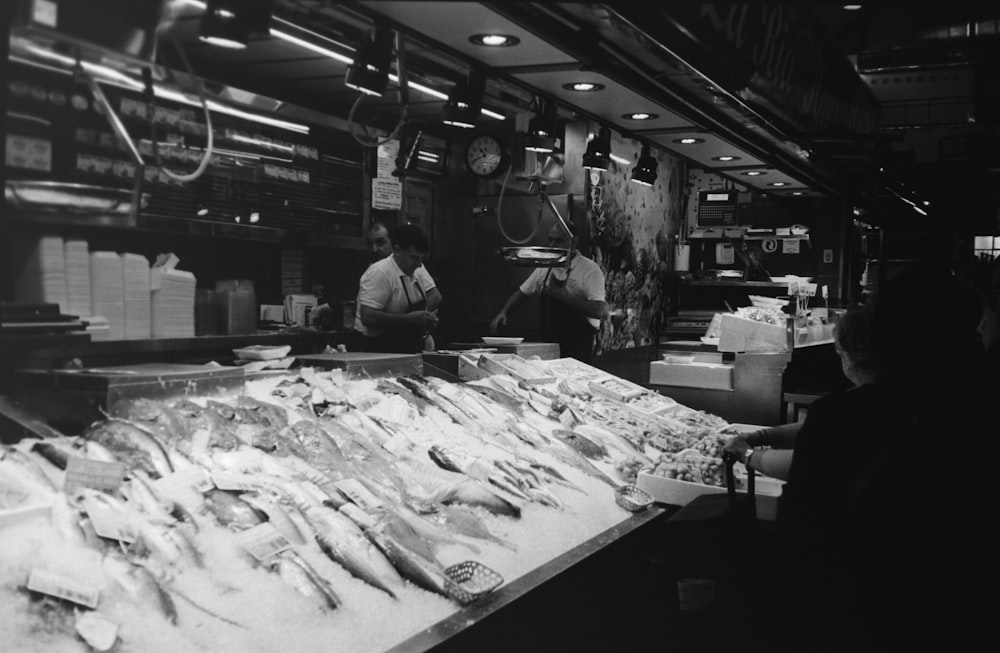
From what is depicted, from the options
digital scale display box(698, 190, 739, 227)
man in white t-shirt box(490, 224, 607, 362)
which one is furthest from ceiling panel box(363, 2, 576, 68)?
digital scale display box(698, 190, 739, 227)

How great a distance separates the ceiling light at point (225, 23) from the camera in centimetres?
193

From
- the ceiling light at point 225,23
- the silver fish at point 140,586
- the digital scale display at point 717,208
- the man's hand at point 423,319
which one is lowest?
the silver fish at point 140,586

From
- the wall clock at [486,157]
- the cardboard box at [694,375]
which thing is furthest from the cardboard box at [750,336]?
the wall clock at [486,157]

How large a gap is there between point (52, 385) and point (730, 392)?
477 cm

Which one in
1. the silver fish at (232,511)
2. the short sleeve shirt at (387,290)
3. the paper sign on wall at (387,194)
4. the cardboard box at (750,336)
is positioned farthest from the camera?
the paper sign on wall at (387,194)

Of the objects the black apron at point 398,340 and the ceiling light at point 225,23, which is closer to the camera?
the ceiling light at point 225,23

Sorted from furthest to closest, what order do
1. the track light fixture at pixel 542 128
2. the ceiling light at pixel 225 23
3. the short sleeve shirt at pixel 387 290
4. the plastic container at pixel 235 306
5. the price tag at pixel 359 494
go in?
the short sleeve shirt at pixel 387 290 → the plastic container at pixel 235 306 → the track light fixture at pixel 542 128 → the price tag at pixel 359 494 → the ceiling light at pixel 225 23

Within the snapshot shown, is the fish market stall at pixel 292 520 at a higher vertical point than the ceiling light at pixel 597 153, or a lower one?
lower

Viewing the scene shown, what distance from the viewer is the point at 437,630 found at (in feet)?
6.34

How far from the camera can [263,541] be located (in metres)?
2.19

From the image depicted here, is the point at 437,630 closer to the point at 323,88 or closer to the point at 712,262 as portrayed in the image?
the point at 323,88

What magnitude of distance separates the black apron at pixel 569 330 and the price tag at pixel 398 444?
13.3 feet

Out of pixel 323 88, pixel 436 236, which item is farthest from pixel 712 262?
pixel 323 88

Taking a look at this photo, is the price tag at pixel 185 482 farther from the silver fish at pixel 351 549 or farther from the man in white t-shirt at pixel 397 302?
the man in white t-shirt at pixel 397 302
